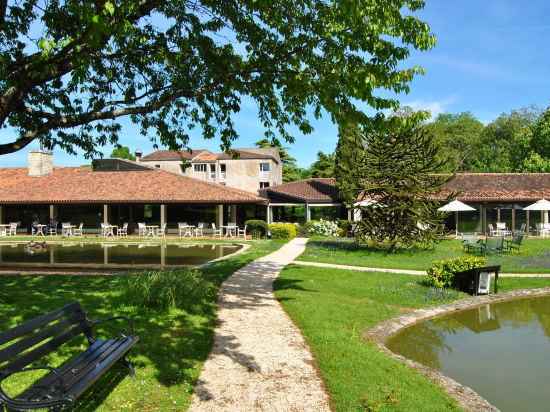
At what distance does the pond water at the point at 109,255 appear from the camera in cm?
1795

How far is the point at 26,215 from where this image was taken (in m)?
36.2

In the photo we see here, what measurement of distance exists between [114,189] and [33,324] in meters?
30.5

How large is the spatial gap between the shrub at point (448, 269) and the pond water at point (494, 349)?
4.50 feet

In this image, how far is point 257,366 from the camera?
651 centimetres

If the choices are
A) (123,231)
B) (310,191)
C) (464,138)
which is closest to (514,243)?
(310,191)

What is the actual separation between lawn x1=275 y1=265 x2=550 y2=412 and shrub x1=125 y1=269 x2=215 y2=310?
1.98 metres

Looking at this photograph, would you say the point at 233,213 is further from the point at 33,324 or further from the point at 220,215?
the point at 33,324

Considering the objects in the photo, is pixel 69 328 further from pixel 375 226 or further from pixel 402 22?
pixel 375 226

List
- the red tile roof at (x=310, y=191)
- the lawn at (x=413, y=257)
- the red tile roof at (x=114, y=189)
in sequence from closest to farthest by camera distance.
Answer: the lawn at (x=413, y=257) → the red tile roof at (x=114, y=189) → the red tile roof at (x=310, y=191)

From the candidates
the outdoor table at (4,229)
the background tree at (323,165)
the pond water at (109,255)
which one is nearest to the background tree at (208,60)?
the pond water at (109,255)

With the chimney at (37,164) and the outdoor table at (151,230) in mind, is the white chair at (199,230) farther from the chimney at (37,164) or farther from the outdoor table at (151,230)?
the chimney at (37,164)

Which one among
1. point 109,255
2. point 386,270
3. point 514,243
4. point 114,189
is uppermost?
point 114,189

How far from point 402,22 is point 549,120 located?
5124 cm

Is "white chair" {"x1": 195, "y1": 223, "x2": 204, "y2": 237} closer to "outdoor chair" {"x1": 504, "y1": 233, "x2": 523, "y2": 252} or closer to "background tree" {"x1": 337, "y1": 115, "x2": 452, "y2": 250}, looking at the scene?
"background tree" {"x1": 337, "y1": 115, "x2": 452, "y2": 250}
